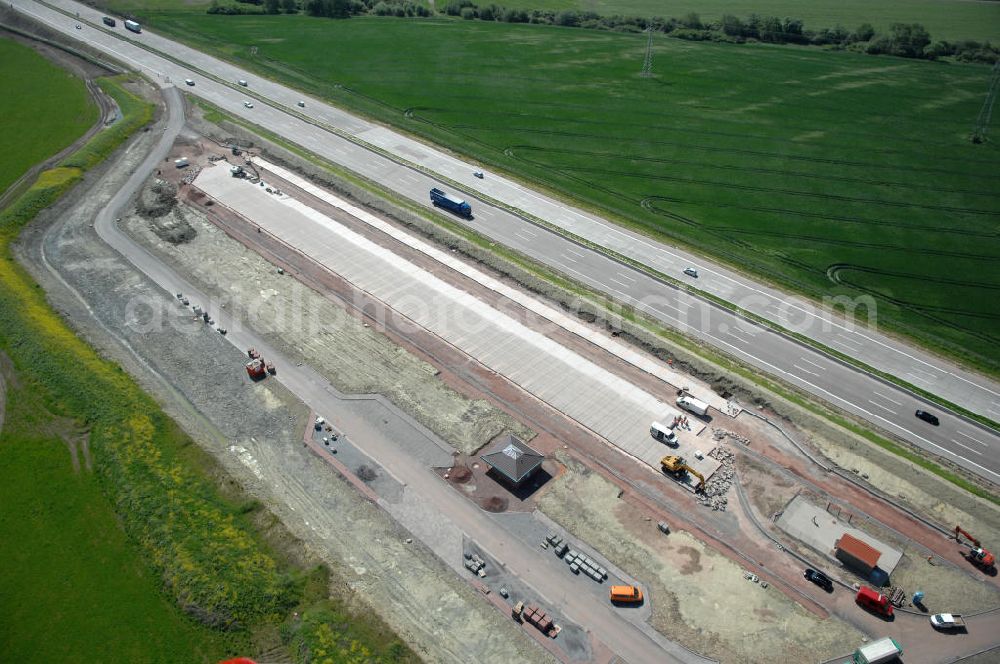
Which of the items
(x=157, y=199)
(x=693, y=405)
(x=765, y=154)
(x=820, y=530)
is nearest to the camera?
(x=820, y=530)

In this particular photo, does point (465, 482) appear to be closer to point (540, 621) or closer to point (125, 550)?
point (540, 621)

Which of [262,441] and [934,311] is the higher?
[934,311]

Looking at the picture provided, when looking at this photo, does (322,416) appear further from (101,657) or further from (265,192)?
(265,192)

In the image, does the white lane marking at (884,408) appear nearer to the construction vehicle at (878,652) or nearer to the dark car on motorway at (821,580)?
the dark car on motorway at (821,580)

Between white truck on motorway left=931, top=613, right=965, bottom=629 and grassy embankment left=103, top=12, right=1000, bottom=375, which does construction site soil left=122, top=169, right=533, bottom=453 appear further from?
grassy embankment left=103, top=12, right=1000, bottom=375

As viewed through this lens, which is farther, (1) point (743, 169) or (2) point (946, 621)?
(1) point (743, 169)

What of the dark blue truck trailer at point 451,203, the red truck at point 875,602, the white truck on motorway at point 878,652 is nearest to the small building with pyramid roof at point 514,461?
the red truck at point 875,602

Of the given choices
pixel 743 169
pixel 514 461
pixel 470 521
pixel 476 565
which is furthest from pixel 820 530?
pixel 743 169

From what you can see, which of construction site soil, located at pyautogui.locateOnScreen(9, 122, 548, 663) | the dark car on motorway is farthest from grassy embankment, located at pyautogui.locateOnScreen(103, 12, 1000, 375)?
construction site soil, located at pyautogui.locateOnScreen(9, 122, 548, 663)
